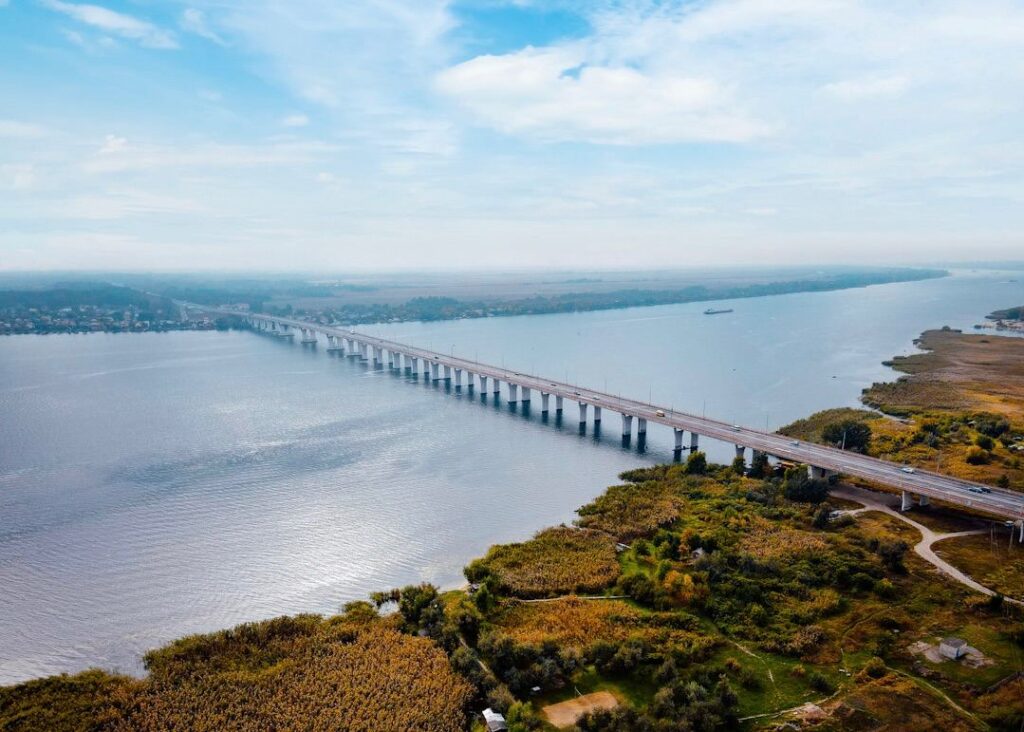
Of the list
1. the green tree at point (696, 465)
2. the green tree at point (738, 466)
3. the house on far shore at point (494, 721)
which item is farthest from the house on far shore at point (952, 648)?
the green tree at point (696, 465)

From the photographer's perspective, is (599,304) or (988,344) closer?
(988,344)

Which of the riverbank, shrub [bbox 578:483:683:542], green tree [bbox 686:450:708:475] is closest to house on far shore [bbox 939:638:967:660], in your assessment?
the riverbank

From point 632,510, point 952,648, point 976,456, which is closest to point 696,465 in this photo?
point 632,510

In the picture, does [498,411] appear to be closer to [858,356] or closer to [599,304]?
[858,356]

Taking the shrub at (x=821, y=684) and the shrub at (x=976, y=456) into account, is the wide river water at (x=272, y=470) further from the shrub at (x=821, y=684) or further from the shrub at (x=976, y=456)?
the shrub at (x=976, y=456)

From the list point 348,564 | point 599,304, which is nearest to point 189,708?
point 348,564

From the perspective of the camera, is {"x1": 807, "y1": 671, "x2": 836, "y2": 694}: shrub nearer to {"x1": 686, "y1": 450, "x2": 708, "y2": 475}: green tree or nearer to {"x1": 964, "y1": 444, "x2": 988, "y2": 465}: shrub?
{"x1": 686, "y1": 450, "x2": 708, "y2": 475}: green tree
